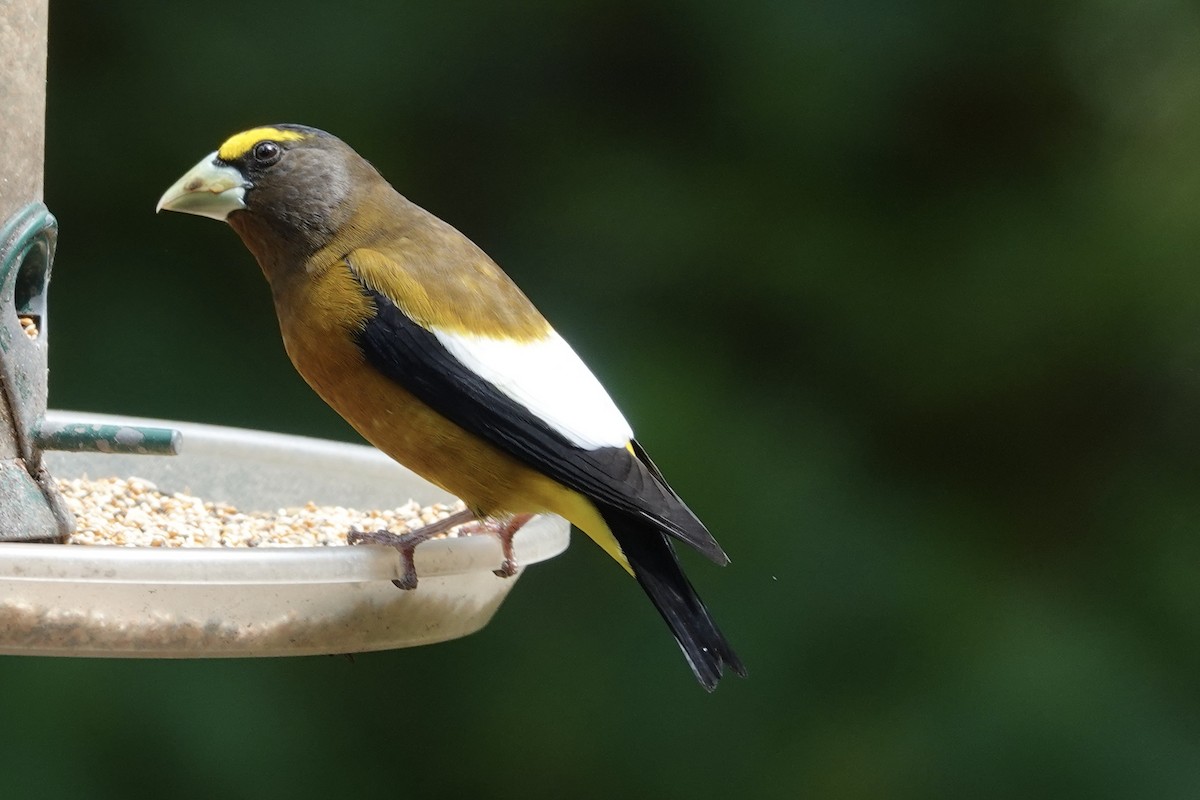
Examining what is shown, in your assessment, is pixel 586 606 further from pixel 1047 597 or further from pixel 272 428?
pixel 1047 597

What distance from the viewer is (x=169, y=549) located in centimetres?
195

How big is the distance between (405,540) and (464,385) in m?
0.38

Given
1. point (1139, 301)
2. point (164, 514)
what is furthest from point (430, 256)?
point (1139, 301)

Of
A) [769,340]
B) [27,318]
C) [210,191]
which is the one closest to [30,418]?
[27,318]

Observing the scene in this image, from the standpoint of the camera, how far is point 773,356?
4.74 metres

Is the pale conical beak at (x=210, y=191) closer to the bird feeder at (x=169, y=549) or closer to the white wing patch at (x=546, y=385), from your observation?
the bird feeder at (x=169, y=549)

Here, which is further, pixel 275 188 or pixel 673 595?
pixel 275 188

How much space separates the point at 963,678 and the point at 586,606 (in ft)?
3.52

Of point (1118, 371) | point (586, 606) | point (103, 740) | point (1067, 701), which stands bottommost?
point (103, 740)

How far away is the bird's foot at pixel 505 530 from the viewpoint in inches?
96.7

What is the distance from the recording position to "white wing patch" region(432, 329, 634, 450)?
8.51 ft

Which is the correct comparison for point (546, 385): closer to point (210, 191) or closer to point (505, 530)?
point (505, 530)

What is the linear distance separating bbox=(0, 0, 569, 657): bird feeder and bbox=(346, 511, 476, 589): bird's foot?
2 centimetres

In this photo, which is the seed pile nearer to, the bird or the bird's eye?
the bird
